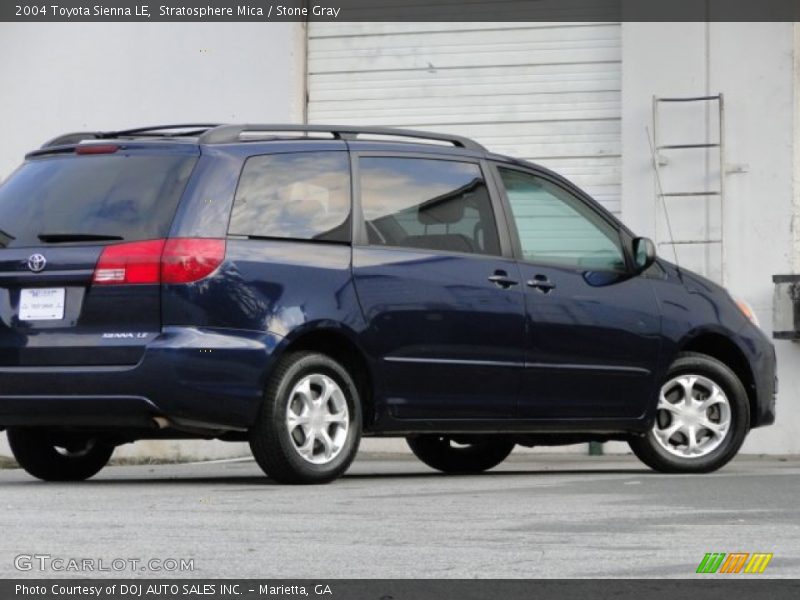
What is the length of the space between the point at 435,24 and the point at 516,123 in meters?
1.17

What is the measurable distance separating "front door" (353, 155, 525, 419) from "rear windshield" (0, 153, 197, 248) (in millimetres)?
1036

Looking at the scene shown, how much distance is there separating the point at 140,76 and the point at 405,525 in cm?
1167

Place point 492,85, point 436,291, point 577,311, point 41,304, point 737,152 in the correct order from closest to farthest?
point 41,304
point 436,291
point 577,311
point 737,152
point 492,85

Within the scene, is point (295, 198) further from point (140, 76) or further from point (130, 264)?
point (140, 76)

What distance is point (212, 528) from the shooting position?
25.3ft

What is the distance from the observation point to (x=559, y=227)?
38.4 feet

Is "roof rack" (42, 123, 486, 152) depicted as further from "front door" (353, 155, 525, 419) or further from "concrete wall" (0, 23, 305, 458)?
"concrete wall" (0, 23, 305, 458)

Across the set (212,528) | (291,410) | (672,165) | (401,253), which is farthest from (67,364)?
(672,165)

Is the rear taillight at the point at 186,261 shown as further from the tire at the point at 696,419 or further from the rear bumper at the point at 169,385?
the tire at the point at 696,419
